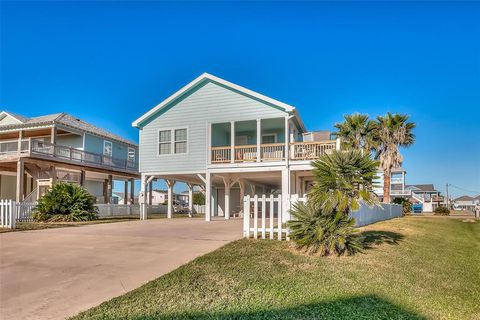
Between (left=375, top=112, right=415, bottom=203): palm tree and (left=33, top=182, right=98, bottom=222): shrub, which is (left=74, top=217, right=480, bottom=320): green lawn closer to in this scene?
(left=33, top=182, right=98, bottom=222): shrub

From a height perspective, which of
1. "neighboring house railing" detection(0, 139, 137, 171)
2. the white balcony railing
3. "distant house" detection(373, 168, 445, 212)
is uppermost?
"neighboring house railing" detection(0, 139, 137, 171)

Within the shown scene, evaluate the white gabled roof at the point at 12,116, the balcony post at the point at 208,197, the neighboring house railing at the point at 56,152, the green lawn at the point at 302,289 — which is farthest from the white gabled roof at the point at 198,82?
the white gabled roof at the point at 12,116

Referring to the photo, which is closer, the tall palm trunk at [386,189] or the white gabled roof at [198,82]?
the white gabled roof at [198,82]

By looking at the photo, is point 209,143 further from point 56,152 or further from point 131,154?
point 131,154

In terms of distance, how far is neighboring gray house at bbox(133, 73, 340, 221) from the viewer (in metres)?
16.6

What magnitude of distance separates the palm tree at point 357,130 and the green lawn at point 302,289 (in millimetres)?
23111

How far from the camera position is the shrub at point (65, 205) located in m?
16.9

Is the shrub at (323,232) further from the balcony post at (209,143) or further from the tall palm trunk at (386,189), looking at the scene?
the tall palm trunk at (386,189)

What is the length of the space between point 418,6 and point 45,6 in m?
16.4

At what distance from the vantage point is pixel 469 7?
13.4m

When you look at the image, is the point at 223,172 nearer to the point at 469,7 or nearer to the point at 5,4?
the point at 5,4

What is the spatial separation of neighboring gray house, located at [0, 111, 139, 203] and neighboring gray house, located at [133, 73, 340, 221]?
7.34 metres

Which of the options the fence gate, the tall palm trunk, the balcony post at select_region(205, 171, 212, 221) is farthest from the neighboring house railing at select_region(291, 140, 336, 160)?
the tall palm trunk

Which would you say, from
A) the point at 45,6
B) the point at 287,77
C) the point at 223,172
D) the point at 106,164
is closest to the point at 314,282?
the point at 223,172
